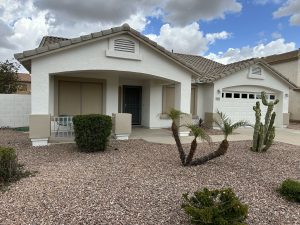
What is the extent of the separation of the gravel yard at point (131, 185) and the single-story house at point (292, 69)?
52.9ft

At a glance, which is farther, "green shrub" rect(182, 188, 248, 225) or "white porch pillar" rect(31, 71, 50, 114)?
"white porch pillar" rect(31, 71, 50, 114)

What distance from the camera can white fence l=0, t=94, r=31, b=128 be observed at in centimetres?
1541

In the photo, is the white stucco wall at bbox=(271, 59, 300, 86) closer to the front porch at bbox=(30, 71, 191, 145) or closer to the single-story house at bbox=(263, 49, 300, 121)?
the single-story house at bbox=(263, 49, 300, 121)

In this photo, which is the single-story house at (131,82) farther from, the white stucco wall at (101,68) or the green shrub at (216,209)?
the green shrub at (216,209)

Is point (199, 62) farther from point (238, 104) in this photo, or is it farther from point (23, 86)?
point (23, 86)

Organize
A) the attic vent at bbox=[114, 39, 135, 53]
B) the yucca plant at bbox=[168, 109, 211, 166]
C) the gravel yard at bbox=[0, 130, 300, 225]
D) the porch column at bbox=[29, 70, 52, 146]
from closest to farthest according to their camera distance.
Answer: the gravel yard at bbox=[0, 130, 300, 225]
the yucca plant at bbox=[168, 109, 211, 166]
the porch column at bbox=[29, 70, 52, 146]
the attic vent at bbox=[114, 39, 135, 53]

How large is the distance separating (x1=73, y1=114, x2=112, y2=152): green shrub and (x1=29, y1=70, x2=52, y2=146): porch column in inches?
68.0

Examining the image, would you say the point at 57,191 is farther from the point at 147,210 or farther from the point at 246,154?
the point at 246,154

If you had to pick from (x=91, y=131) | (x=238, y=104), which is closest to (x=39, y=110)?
(x=91, y=131)

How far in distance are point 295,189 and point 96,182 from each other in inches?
154

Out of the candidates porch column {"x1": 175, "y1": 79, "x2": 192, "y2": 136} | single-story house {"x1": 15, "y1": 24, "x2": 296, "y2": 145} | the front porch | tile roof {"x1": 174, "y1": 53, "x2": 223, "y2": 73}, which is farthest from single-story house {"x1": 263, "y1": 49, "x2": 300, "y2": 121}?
porch column {"x1": 175, "y1": 79, "x2": 192, "y2": 136}

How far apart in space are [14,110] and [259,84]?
15176 mm

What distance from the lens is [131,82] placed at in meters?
15.9

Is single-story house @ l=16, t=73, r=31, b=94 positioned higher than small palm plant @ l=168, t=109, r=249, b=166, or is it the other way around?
single-story house @ l=16, t=73, r=31, b=94
